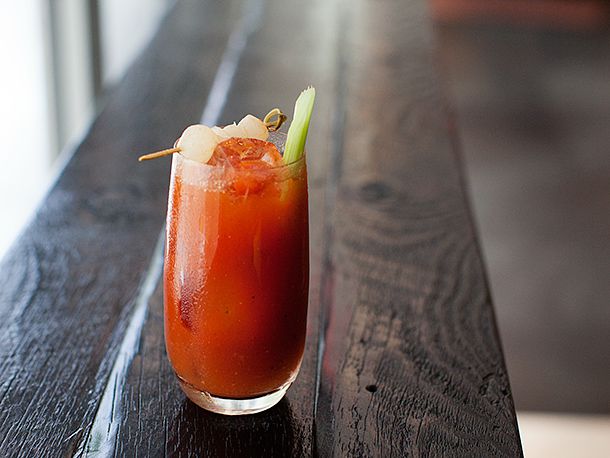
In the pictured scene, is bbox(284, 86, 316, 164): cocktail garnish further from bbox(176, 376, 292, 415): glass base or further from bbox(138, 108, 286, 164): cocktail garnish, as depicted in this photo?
bbox(176, 376, 292, 415): glass base

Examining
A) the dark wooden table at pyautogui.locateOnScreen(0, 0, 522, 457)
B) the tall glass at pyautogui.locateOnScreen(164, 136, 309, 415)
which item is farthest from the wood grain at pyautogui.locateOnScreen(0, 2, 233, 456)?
the tall glass at pyautogui.locateOnScreen(164, 136, 309, 415)

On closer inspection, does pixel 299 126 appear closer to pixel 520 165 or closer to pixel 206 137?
pixel 206 137

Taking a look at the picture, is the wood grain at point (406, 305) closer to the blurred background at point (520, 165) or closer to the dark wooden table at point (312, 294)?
the dark wooden table at point (312, 294)

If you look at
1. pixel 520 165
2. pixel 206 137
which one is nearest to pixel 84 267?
pixel 206 137

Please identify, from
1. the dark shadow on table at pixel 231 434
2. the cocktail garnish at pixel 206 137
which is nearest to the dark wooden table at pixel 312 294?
the dark shadow on table at pixel 231 434

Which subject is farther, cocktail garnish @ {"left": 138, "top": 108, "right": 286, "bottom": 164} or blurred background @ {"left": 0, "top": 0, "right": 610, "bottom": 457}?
blurred background @ {"left": 0, "top": 0, "right": 610, "bottom": 457}

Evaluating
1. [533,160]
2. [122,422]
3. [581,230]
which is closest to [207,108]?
[122,422]

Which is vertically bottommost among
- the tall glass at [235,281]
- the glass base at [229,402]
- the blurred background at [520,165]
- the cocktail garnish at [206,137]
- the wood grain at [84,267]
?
the blurred background at [520,165]
